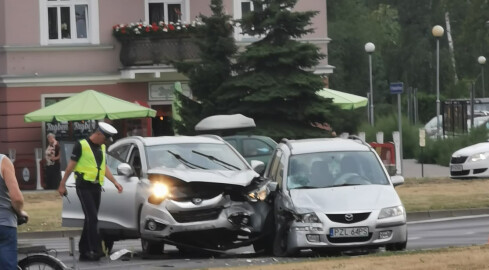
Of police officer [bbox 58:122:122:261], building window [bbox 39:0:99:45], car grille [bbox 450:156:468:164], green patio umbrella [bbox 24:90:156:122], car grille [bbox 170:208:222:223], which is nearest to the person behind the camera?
car grille [bbox 170:208:222:223]

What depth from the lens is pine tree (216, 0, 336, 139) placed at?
39.2 metres

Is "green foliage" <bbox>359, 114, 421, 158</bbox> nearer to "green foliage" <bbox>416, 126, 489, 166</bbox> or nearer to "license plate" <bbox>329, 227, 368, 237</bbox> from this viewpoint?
"green foliage" <bbox>416, 126, 489, 166</bbox>

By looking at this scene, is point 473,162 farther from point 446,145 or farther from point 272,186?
point 272,186

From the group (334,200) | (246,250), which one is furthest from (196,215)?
(246,250)

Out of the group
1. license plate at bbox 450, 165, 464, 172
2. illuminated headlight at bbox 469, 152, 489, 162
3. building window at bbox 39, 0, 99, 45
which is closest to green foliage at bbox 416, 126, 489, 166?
license plate at bbox 450, 165, 464, 172

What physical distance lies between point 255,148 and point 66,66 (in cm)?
1292

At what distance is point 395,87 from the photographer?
40.9 metres

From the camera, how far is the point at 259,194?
69.3 ft

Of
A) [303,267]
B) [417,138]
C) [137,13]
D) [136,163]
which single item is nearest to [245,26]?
[137,13]

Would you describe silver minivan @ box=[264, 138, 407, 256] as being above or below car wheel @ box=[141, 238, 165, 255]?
above

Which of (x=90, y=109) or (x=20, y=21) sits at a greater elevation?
(x=20, y=21)

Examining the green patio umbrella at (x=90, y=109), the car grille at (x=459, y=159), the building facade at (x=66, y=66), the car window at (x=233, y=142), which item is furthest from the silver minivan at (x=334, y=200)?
the building facade at (x=66, y=66)

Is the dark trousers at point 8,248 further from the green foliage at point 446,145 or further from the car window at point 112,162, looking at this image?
the green foliage at point 446,145

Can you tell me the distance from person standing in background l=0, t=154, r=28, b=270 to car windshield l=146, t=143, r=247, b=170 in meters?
7.70
